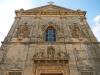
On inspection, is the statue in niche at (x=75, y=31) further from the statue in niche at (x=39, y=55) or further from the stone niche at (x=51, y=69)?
the stone niche at (x=51, y=69)

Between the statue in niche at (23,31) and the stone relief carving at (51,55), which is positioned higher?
the statue in niche at (23,31)

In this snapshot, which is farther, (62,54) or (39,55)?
(62,54)

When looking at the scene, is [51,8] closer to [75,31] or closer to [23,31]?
[75,31]

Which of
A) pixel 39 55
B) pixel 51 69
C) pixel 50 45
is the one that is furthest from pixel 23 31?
pixel 51 69

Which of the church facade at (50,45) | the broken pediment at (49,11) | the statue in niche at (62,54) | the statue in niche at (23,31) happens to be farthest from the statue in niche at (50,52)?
the broken pediment at (49,11)

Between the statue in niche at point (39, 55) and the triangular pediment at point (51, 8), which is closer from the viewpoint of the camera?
the statue in niche at point (39, 55)

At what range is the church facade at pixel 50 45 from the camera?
12156mm

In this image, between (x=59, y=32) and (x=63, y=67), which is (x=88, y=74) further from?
(x=59, y=32)

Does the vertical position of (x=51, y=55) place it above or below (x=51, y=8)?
below

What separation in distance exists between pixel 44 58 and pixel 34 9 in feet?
19.8

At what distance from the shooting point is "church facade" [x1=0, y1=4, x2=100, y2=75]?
1216 cm

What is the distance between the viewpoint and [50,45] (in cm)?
1359

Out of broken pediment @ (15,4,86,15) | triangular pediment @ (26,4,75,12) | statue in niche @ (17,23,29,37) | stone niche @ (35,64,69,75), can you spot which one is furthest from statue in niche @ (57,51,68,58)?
triangular pediment @ (26,4,75,12)

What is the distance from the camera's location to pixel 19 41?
13.9 m
